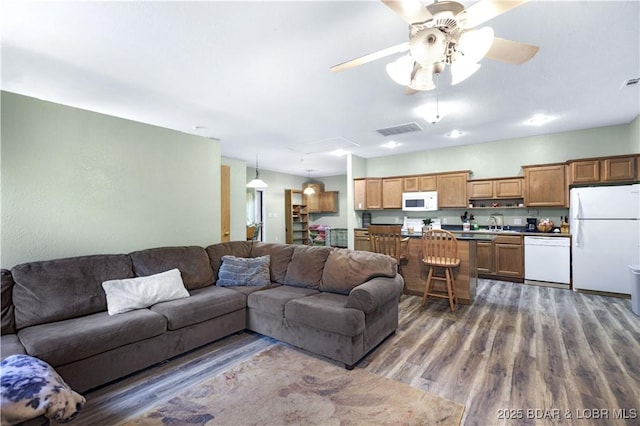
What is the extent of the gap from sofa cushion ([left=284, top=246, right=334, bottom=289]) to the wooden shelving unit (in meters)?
5.84

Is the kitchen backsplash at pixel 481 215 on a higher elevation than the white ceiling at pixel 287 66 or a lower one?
lower

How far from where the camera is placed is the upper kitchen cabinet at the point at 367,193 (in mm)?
6734

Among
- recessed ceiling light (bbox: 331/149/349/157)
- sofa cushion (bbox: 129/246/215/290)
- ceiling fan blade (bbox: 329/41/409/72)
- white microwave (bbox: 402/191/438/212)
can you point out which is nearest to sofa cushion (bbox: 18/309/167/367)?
Answer: sofa cushion (bbox: 129/246/215/290)

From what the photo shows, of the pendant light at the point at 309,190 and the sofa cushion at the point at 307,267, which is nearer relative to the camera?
the sofa cushion at the point at 307,267

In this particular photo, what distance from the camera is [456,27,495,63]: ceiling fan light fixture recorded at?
1556 millimetres

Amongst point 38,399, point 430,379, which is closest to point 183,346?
point 38,399

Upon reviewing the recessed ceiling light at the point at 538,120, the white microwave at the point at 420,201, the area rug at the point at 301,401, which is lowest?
the area rug at the point at 301,401

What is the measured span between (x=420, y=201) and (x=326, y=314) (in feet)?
14.7

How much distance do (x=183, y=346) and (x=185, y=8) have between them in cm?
270

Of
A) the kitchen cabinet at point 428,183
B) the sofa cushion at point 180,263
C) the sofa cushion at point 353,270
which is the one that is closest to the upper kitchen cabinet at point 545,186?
the kitchen cabinet at point 428,183

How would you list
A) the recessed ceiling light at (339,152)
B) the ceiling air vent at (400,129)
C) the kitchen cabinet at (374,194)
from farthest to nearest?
the kitchen cabinet at (374,194) → the recessed ceiling light at (339,152) → the ceiling air vent at (400,129)

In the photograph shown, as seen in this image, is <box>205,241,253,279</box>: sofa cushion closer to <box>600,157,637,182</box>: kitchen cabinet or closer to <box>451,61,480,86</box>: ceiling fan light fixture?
<box>451,61,480,86</box>: ceiling fan light fixture

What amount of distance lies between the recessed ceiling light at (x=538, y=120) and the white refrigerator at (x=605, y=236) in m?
1.19

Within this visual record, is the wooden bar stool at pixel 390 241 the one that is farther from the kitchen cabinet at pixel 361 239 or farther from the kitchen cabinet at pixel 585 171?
the kitchen cabinet at pixel 585 171
